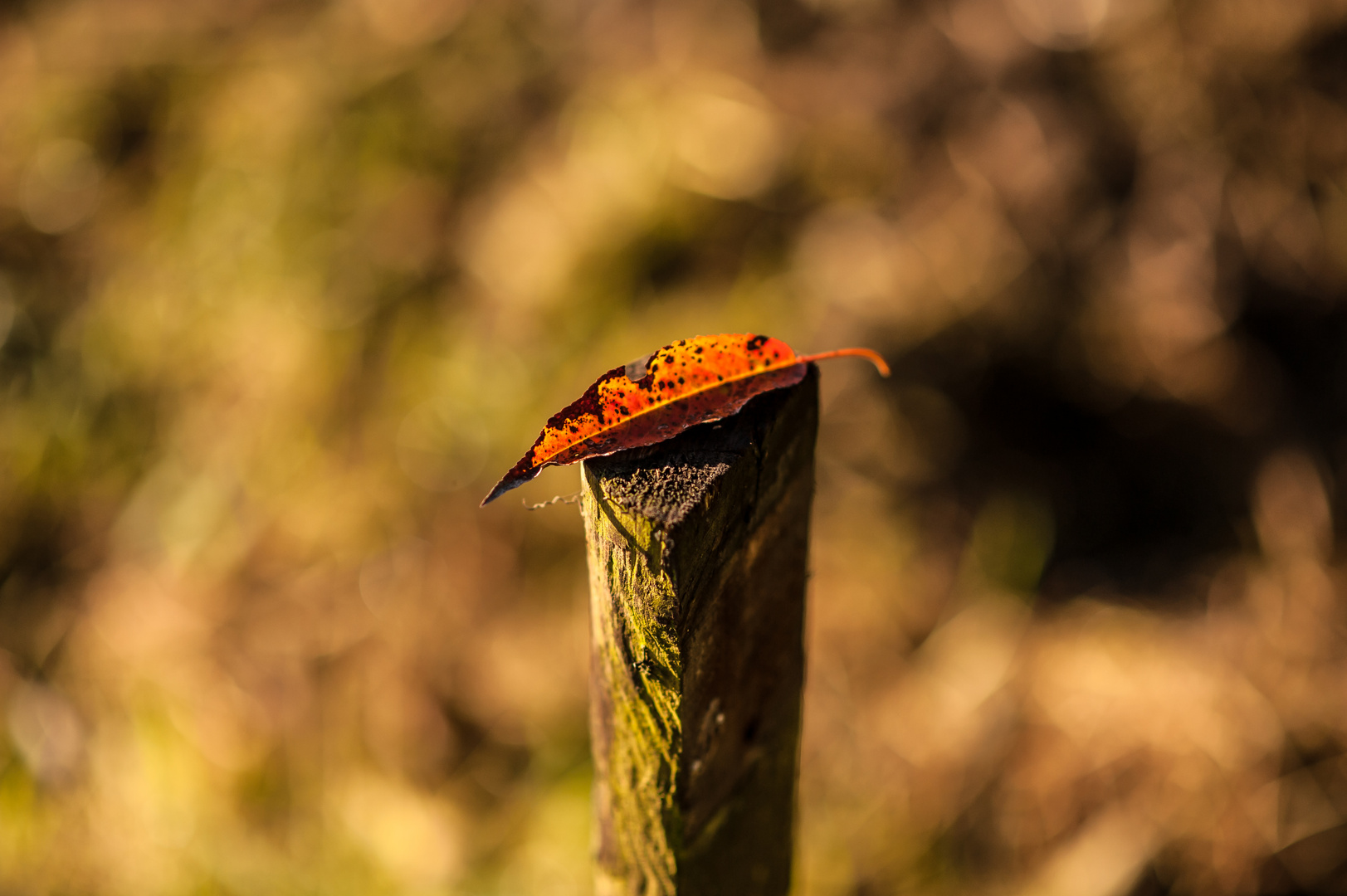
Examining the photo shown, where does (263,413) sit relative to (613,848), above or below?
above

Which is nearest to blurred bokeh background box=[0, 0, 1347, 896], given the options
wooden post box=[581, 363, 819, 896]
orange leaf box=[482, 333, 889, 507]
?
wooden post box=[581, 363, 819, 896]

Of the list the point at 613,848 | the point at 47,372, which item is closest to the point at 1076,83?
the point at 613,848

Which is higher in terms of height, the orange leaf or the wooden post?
the orange leaf

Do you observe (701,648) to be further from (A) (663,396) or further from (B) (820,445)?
(B) (820,445)

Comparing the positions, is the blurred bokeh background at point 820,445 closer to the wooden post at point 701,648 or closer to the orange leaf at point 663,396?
the wooden post at point 701,648

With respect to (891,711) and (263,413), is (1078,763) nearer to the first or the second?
(891,711)

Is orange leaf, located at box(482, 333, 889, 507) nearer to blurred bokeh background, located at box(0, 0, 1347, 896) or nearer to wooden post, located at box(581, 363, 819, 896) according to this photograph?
wooden post, located at box(581, 363, 819, 896)
